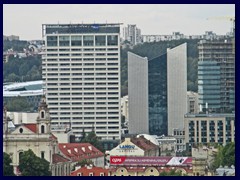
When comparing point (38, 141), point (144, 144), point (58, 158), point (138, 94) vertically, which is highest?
point (138, 94)

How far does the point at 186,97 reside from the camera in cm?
3669

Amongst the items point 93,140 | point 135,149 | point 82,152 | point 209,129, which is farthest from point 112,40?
point 82,152

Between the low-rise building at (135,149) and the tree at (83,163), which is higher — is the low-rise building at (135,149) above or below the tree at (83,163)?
above

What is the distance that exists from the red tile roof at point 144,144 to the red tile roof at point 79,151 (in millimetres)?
1017

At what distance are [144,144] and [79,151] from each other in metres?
3.15

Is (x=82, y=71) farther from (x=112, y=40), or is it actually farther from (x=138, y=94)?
(x=138, y=94)

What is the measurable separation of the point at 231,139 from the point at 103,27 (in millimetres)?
6056

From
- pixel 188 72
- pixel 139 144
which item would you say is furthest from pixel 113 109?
pixel 139 144

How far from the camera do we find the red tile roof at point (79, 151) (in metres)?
26.0

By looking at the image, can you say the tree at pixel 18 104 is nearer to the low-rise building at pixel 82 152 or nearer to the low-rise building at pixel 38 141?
the low-rise building at pixel 82 152

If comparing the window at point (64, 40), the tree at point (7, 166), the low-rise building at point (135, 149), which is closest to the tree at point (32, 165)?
the tree at point (7, 166)

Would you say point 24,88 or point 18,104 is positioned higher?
point 24,88

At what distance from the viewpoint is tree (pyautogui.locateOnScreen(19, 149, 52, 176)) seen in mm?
22109

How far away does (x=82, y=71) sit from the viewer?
37.0 m
